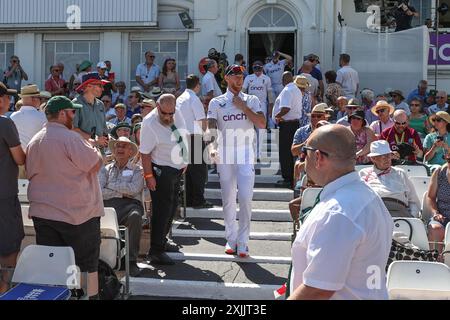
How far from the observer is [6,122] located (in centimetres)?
450

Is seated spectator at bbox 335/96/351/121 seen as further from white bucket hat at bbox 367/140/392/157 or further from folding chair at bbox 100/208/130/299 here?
folding chair at bbox 100/208/130/299

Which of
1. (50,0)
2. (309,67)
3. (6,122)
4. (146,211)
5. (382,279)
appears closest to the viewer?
(382,279)

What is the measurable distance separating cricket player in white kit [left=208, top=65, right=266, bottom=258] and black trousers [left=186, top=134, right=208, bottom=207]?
1.80m

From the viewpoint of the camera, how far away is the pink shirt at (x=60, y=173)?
14.4 feet

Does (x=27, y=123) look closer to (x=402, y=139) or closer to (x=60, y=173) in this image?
(x=60, y=173)

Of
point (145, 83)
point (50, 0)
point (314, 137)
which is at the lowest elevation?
point (314, 137)

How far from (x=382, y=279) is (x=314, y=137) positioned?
664 mm

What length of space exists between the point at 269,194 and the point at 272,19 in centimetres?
747

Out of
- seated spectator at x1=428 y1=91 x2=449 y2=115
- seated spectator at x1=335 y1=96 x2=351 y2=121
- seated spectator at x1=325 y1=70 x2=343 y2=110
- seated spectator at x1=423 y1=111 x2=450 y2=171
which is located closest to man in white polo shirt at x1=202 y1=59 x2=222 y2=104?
seated spectator at x1=325 y1=70 x2=343 y2=110

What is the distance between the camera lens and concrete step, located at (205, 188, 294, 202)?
8.65m

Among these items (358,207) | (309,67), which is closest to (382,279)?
(358,207)

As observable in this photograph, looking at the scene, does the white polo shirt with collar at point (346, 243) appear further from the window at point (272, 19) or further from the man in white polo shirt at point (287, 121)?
the window at point (272, 19)

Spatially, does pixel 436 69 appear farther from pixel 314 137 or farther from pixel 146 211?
pixel 314 137

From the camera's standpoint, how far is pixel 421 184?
680cm
